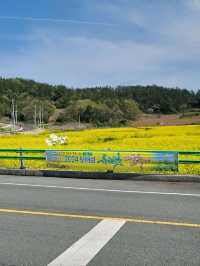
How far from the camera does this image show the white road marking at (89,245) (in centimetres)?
515

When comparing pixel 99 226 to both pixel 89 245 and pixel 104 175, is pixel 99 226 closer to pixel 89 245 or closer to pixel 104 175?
pixel 89 245

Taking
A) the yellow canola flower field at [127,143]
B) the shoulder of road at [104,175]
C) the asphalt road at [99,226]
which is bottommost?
the yellow canola flower field at [127,143]

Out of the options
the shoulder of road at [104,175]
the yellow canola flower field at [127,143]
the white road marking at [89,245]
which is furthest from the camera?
the yellow canola flower field at [127,143]

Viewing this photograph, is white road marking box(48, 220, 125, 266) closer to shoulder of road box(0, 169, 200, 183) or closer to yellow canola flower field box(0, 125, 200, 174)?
shoulder of road box(0, 169, 200, 183)

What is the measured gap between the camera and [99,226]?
689 centimetres

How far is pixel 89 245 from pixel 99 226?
1.11m

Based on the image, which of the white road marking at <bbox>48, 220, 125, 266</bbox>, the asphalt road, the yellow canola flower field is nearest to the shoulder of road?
the yellow canola flower field

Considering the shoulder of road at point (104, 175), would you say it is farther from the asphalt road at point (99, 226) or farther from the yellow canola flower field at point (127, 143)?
the asphalt road at point (99, 226)

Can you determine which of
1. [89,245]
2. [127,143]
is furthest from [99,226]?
[127,143]

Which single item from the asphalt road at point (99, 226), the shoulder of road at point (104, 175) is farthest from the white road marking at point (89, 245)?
the shoulder of road at point (104, 175)

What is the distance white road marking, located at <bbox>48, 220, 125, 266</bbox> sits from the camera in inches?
203

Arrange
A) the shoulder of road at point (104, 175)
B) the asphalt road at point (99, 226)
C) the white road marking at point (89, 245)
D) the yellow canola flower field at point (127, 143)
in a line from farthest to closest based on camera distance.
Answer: the yellow canola flower field at point (127, 143)
the shoulder of road at point (104, 175)
the asphalt road at point (99, 226)
the white road marking at point (89, 245)

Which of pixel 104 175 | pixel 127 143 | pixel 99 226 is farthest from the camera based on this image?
pixel 127 143

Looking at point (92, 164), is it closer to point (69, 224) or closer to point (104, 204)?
point (104, 204)
